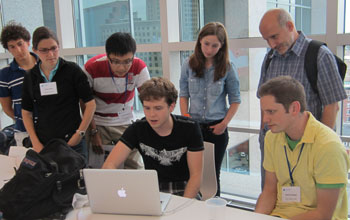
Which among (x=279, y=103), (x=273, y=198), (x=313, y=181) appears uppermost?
Result: (x=279, y=103)

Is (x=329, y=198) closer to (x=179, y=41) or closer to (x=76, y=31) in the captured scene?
(x=179, y=41)

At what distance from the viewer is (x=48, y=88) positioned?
7.86 ft

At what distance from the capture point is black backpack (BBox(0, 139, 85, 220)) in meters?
1.49

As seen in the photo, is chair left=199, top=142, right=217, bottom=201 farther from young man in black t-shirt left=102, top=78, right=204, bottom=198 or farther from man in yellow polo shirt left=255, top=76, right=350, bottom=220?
man in yellow polo shirt left=255, top=76, right=350, bottom=220

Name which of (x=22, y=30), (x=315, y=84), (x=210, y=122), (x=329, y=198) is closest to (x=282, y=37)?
(x=315, y=84)

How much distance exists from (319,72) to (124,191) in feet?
4.39

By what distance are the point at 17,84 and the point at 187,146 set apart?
69.2 inches

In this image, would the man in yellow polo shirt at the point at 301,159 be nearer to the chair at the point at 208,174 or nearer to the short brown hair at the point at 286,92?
the short brown hair at the point at 286,92

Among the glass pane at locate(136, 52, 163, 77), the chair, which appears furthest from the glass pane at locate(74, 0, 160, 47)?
the chair

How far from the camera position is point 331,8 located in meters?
2.28

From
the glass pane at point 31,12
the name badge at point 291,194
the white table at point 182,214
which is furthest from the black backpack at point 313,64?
the glass pane at point 31,12

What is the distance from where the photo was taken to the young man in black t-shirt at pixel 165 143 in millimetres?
1872

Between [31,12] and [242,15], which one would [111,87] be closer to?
[242,15]

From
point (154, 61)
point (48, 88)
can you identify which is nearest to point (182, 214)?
point (48, 88)
